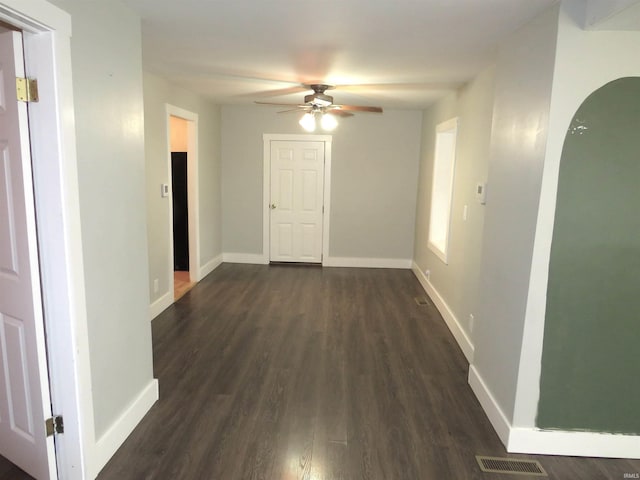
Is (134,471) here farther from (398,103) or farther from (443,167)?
(398,103)

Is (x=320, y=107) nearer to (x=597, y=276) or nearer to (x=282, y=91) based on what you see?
(x=282, y=91)

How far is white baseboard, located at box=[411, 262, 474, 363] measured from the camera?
329 centimetres

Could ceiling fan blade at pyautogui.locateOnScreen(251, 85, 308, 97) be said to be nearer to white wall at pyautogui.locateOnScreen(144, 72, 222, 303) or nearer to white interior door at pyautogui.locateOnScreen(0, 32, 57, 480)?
white wall at pyautogui.locateOnScreen(144, 72, 222, 303)

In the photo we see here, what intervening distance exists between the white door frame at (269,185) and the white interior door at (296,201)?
1.9 inches

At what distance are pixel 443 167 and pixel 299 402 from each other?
136 inches

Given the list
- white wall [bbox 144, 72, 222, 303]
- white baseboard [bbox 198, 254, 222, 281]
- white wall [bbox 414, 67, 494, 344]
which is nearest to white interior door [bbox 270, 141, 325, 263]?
white baseboard [bbox 198, 254, 222, 281]

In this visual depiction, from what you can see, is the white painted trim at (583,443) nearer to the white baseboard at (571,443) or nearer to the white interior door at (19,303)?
the white baseboard at (571,443)

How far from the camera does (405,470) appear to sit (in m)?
2.04

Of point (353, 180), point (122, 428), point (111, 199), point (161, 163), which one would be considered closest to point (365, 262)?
point (353, 180)

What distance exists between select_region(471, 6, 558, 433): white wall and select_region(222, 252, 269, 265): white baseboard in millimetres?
4039

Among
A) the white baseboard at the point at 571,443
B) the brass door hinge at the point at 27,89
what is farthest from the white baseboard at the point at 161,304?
the white baseboard at the point at 571,443

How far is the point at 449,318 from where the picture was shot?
13.0 feet

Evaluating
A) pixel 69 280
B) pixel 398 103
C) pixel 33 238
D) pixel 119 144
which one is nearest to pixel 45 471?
pixel 69 280

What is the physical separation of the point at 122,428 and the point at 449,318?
2965 mm
